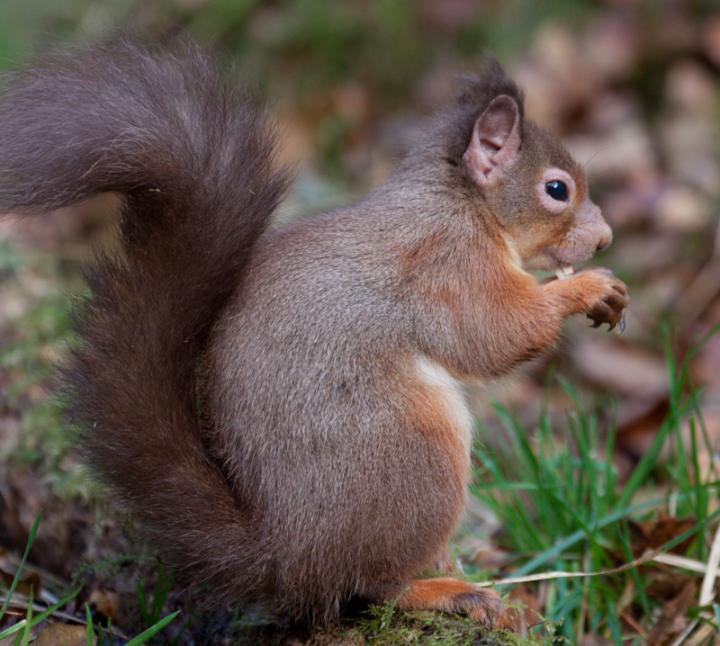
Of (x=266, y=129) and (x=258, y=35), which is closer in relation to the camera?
(x=266, y=129)

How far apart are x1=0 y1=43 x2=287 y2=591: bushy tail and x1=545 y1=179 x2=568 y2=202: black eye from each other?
0.75m

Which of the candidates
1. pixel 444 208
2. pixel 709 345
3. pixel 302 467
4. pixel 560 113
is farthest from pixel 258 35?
pixel 302 467

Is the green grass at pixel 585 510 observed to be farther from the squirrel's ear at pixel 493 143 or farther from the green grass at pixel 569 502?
the squirrel's ear at pixel 493 143

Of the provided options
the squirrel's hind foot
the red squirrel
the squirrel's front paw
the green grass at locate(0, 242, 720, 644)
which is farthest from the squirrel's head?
the squirrel's hind foot

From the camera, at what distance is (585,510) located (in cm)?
295

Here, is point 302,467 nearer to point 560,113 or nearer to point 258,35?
point 560,113

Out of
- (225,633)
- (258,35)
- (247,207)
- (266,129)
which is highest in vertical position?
(258,35)

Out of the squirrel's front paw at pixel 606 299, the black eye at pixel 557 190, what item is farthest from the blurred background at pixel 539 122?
the black eye at pixel 557 190

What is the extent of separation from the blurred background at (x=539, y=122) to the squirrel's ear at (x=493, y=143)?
128 cm

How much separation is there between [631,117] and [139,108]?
187 inches

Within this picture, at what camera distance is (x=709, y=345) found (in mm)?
4684

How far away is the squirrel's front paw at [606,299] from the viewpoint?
2482 millimetres

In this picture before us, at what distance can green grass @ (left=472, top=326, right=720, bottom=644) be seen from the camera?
8.91 ft

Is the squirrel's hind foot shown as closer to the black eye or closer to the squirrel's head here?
the squirrel's head
